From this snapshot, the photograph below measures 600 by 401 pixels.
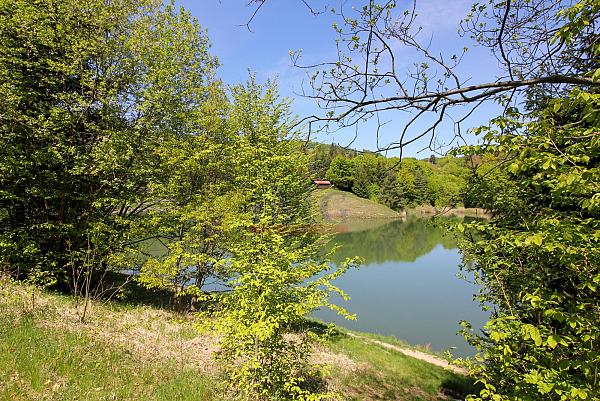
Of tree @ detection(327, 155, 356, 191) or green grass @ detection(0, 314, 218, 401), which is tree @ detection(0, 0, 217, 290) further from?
tree @ detection(327, 155, 356, 191)

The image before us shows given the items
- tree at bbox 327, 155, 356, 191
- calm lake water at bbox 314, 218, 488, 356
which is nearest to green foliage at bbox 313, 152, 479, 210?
tree at bbox 327, 155, 356, 191

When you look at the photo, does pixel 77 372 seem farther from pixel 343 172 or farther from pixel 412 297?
pixel 343 172

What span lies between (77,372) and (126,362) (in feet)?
3.32

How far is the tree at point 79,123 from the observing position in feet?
34.8

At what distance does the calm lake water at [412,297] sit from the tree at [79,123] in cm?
846

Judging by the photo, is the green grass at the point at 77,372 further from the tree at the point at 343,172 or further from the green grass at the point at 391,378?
the tree at the point at 343,172

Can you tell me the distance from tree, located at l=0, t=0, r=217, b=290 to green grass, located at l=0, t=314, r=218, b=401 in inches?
140

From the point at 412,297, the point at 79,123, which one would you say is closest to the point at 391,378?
the point at 79,123

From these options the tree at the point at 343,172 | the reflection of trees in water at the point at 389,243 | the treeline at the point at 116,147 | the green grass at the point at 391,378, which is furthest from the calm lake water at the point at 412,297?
the tree at the point at 343,172

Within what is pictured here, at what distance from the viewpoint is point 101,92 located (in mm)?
11359

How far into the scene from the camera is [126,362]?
21.7 ft

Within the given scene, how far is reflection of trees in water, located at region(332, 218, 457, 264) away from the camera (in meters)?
41.5

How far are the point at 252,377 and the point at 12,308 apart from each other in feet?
18.8

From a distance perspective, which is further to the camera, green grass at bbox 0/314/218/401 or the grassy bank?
the grassy bank
